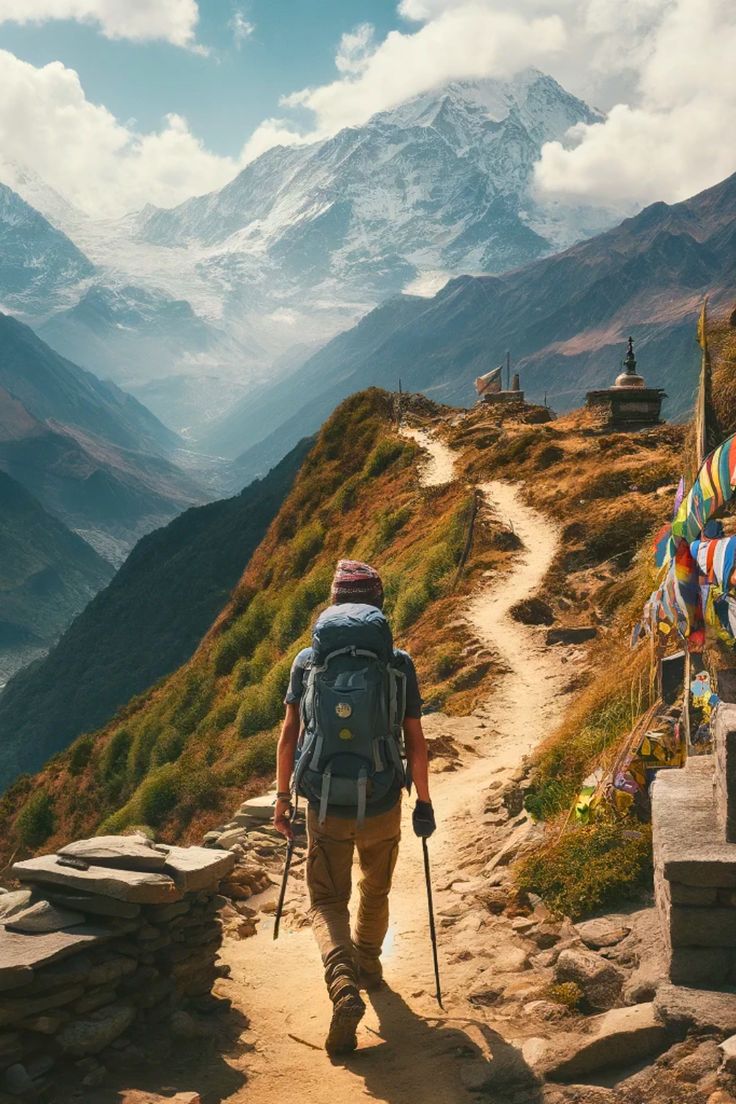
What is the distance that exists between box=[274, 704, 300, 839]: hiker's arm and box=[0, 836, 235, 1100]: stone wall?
0.74 meters

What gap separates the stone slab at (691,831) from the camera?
549 centimetres

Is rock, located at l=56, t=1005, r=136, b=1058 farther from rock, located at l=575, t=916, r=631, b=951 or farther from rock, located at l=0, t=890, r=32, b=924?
rock, located at l=575, t=916, r=631, b=951

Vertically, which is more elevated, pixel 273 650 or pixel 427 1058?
pixel 273 650

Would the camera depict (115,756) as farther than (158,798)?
Yes

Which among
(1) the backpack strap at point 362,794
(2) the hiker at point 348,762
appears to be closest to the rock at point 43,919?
(2) the hiker at point 348,762

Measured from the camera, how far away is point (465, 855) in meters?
9.81

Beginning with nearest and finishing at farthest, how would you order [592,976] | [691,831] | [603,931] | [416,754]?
[691,831] < [592,976] < [416,754] < [603,931]

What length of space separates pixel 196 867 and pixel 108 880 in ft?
2.44

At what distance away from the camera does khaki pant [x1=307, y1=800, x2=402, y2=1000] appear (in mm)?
6281

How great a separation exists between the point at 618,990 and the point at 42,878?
3657 millimetres

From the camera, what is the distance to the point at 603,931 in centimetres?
665

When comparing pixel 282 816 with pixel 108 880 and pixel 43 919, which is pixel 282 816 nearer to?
pixel 108 880

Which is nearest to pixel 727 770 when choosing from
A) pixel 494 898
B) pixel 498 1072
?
pixel 498 1072

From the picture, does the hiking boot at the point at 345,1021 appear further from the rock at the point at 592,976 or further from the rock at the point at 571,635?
the rock at the point at 571,635
